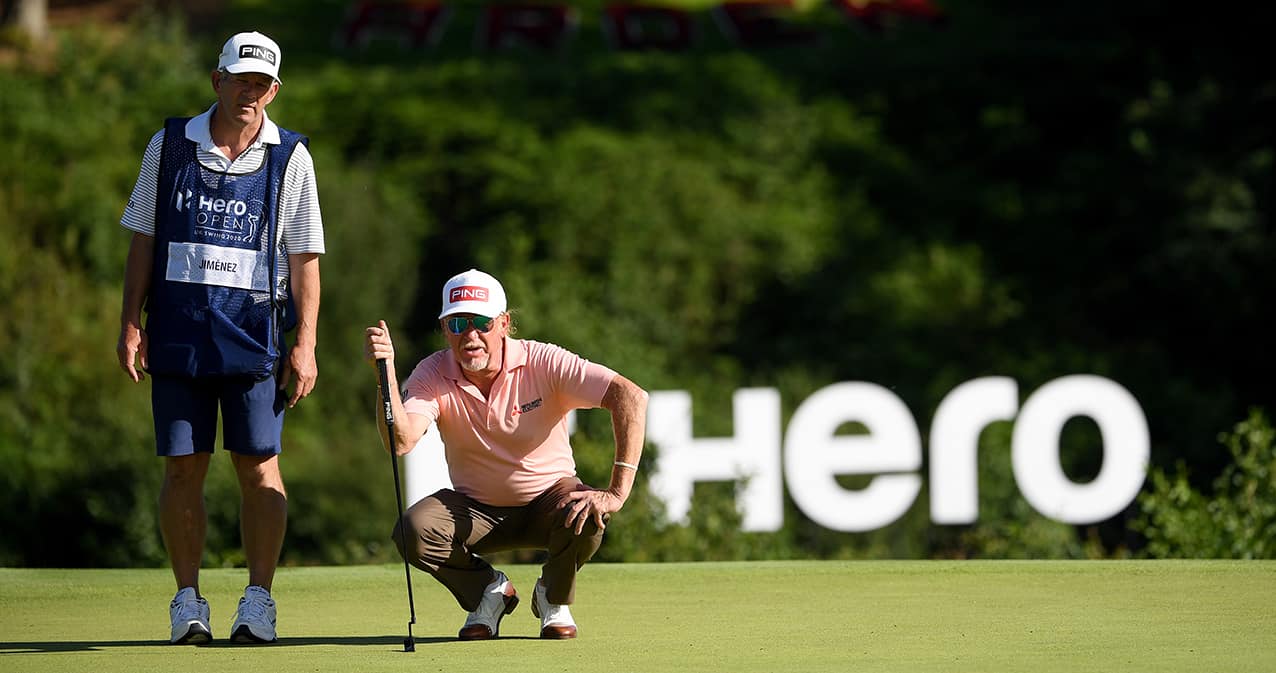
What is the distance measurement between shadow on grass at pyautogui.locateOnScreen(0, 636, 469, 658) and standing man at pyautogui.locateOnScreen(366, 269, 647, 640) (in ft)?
0.71

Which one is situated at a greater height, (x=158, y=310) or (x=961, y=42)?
(x=961, y=42)

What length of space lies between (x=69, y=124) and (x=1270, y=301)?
13496mm

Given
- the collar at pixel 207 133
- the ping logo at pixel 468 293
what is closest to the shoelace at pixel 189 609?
the ping logo at pixel 468 293

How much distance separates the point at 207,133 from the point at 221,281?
0.40 meters

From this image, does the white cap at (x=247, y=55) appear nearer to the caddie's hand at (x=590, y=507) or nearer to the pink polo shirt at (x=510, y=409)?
the pink polo shirt at (x=510, y=409)

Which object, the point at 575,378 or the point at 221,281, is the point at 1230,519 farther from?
the point at 221,281

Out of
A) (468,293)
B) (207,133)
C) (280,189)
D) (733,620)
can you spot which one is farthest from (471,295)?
(733,620)

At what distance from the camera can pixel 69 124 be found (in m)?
21.2

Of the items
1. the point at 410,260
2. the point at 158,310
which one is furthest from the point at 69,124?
the point at 158,310

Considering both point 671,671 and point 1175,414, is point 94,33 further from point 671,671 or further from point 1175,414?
point 671,671

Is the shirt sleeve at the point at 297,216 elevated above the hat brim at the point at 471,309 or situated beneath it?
elevated above

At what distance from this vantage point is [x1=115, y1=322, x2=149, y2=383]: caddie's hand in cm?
503

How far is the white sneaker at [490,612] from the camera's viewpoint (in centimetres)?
512

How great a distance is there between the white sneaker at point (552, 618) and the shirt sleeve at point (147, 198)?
1.45m
